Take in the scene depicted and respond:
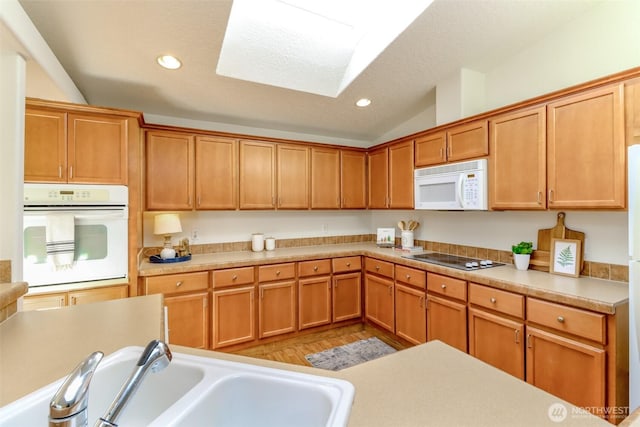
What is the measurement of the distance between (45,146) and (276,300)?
222cm

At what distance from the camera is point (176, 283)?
2479mm

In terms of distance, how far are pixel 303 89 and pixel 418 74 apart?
1092 mm

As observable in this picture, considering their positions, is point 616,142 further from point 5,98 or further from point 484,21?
point 5,98

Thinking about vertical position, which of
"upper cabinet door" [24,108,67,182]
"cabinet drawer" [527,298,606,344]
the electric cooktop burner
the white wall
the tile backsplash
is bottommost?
"cabinet drawer" [527,298,606,344]

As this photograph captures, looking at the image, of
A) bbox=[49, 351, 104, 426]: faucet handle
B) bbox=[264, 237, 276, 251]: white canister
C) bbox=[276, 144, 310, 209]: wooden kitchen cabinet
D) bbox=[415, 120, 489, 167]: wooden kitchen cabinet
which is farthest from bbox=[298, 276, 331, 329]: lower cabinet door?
bbox=[49, 351, 104, 426]: faucet handle

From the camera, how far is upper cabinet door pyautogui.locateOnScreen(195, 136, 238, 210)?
2.88 m

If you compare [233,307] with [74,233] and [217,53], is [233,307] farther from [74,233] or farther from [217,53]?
[217,53]

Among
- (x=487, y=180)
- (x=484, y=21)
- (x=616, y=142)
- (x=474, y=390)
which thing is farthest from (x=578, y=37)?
(x=474, y=390)

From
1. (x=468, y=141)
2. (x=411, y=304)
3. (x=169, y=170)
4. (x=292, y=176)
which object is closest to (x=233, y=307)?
(x=169, y=170)

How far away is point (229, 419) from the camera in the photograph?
0.76m

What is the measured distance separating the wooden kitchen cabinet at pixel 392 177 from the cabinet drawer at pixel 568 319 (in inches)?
59.3

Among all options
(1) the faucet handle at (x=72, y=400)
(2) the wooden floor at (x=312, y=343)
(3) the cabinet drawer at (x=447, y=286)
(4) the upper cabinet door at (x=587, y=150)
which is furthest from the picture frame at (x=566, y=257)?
(1) the faucet handle at (x=72, y=400)

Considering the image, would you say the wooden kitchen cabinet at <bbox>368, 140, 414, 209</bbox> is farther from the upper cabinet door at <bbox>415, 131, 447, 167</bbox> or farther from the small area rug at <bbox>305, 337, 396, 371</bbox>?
the small area rug at <bbox>305, 337, 396, 371</bbox>

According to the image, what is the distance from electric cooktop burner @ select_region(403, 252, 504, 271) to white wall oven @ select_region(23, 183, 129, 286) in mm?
2564
